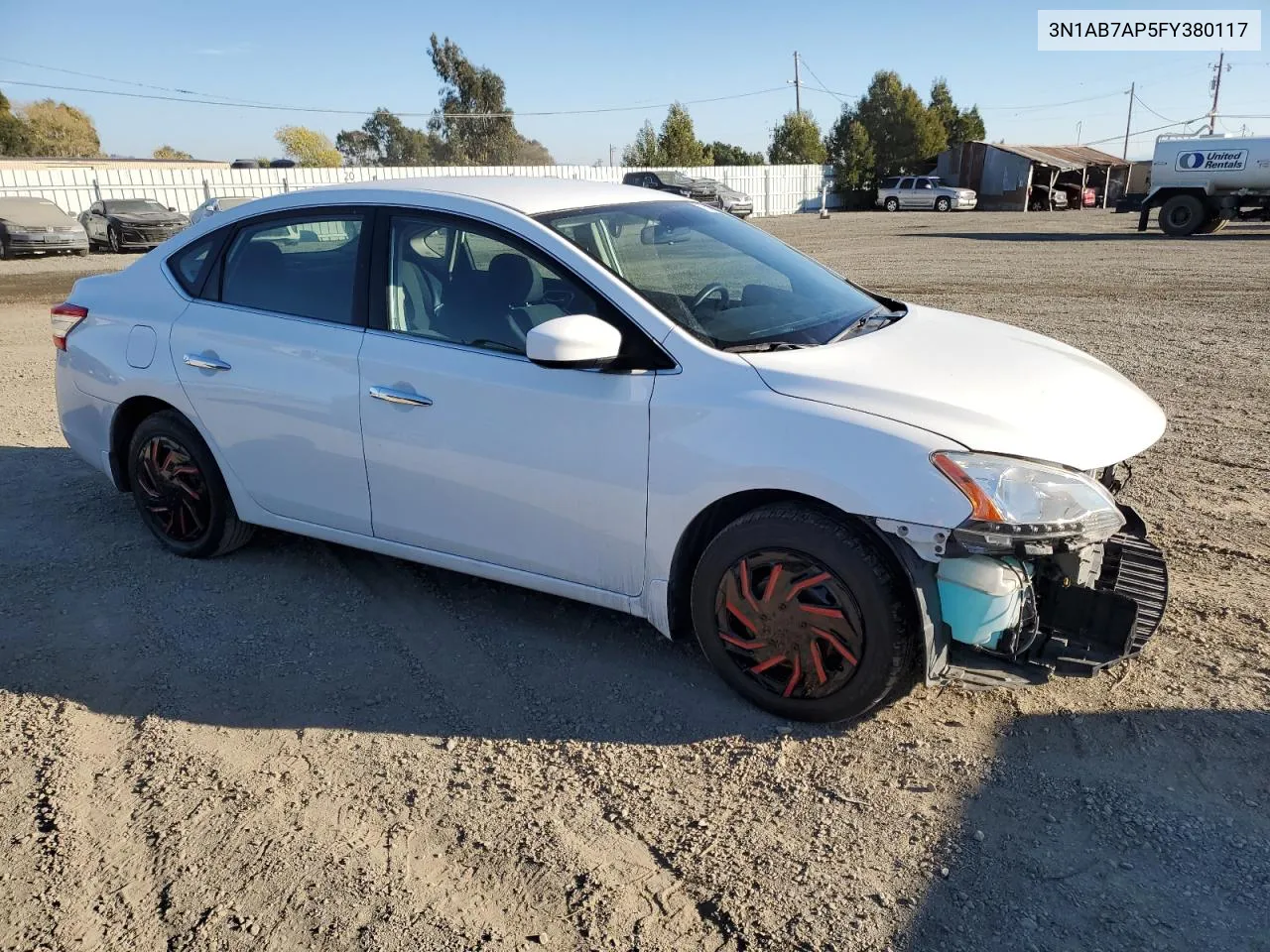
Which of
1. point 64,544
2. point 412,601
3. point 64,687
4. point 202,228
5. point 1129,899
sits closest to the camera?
point 1129,899

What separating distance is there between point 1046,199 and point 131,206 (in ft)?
137

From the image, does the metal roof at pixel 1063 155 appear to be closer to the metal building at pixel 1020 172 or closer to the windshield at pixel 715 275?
the metal building at pixel 1020 172

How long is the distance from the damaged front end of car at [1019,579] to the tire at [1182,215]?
2580cm

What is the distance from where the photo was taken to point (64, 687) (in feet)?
11.4

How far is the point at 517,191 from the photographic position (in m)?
3.80

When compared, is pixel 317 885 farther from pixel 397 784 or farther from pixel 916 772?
pixel 916 772

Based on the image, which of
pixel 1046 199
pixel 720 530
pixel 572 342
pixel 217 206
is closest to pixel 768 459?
pixel 720 530

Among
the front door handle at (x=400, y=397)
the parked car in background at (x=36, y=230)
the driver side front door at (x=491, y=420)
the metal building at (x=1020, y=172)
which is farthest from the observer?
the metal building at (x=1020, y=172)

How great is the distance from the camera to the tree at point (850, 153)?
54.9 m

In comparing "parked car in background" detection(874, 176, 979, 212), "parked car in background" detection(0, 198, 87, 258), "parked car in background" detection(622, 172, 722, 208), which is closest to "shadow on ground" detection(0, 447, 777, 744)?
"parked car in background" detection(0, 198, 87, 258)

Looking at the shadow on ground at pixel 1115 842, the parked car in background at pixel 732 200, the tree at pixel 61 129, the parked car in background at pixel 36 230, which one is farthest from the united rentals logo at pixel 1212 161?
the tree at pixel 61 129

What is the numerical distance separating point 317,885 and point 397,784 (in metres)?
0.45

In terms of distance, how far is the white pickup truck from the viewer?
2355 cm

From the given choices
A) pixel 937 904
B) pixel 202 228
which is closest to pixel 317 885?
pixel 937 904
